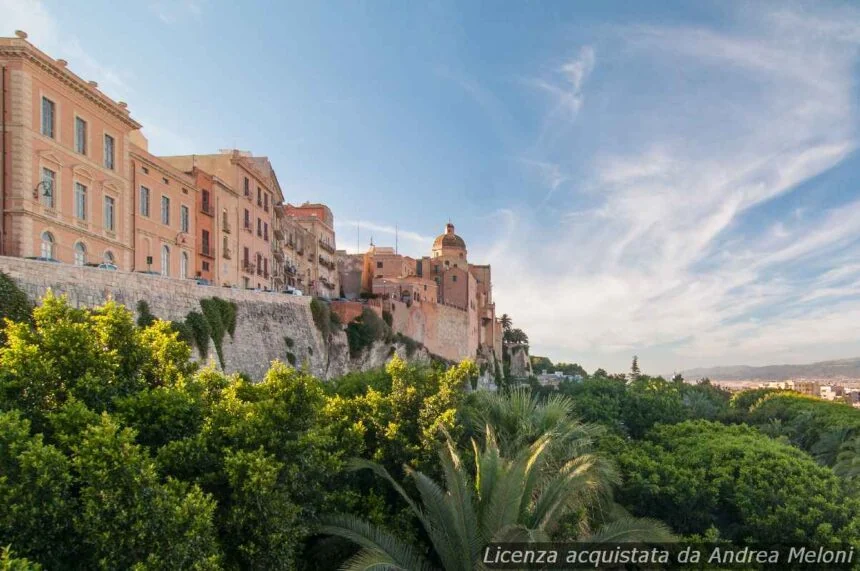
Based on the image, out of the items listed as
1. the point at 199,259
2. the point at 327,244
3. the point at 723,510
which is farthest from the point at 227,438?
the point at 327,244

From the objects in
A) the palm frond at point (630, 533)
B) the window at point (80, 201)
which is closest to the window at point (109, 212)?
the window at point (80, 201)

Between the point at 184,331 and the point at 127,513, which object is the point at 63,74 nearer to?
the point at 184,331

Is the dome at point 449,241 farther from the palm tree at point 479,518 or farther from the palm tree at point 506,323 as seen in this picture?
the palm tree at point 479,518

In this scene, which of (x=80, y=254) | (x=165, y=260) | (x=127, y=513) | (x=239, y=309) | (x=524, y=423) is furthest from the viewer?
(x=165, y=260)

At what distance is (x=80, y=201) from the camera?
71.1ft

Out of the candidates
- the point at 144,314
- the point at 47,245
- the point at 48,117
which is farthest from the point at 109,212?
the point at 144,314

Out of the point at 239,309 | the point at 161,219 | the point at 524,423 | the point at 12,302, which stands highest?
the point at 161,219

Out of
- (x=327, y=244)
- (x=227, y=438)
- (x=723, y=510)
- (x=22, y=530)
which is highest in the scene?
(x=327, y=244)

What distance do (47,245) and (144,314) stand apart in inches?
201

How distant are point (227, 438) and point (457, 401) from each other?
5.56 m

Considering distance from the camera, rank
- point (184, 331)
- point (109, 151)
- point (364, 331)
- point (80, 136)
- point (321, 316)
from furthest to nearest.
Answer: point (364, 331) → point (321, 316) → point (109, 151) → point (80, 136) → point (184, 331)

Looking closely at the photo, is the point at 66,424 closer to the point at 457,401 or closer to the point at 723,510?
the point at 457,401

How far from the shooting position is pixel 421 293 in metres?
55.8

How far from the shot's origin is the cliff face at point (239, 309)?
15.4 m
